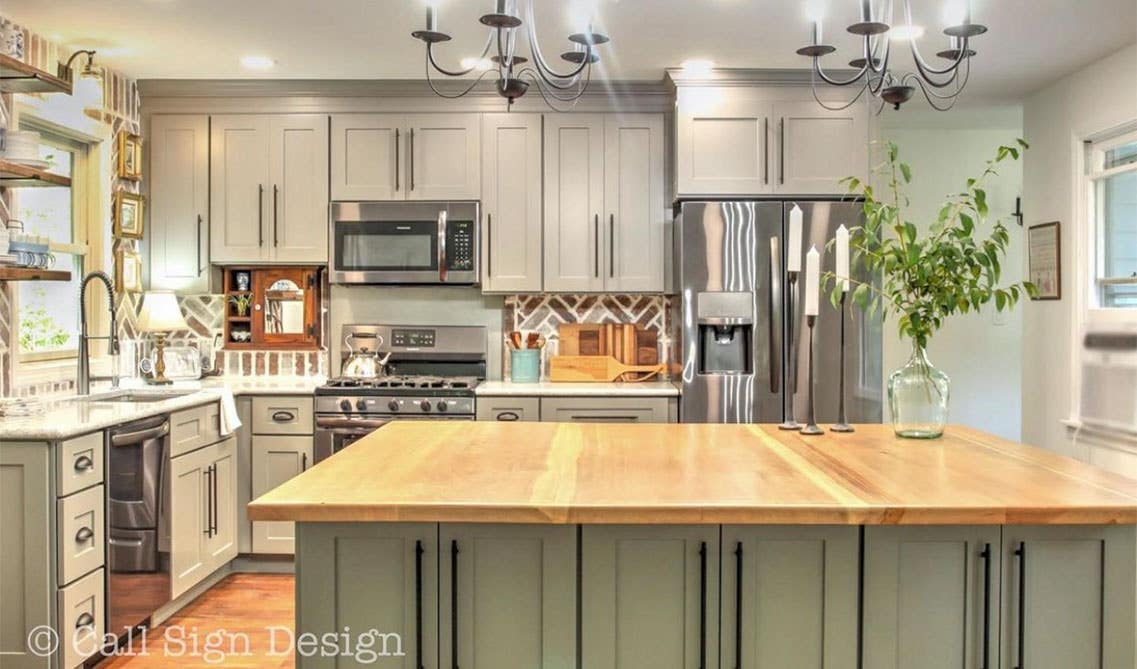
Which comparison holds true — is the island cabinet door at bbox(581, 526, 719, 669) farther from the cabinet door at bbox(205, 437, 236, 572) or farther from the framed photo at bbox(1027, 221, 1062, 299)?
the framed photo at bbox(1027, 221, 1062, 299)

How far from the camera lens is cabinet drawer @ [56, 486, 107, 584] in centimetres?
276

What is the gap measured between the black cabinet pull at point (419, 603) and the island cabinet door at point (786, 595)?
0.65m

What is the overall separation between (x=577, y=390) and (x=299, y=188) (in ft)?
6.04

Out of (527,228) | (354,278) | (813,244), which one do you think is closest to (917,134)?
(813,244)

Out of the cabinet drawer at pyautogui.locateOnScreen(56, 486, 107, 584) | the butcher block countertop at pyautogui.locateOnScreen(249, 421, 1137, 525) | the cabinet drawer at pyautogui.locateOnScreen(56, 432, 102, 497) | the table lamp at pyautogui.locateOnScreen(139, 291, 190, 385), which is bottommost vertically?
the cabinet drawer at pyautogui.locateOnScreen(56, 486, 107, 584)

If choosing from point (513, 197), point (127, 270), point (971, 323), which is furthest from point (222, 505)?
point (971, 323)

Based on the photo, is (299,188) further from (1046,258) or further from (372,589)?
(1046,258)

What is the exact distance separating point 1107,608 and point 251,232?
4.09 meters

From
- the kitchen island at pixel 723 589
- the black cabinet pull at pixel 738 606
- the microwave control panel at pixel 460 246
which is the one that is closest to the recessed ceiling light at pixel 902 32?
the microwave control panel at pixel 460 246

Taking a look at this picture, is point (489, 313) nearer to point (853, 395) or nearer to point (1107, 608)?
point (853, 395)

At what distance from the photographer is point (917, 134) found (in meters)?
5.98

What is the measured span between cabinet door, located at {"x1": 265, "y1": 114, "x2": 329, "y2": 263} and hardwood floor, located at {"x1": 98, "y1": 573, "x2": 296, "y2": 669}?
172cm

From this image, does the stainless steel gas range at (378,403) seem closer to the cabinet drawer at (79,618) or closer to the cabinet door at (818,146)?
the cabinet drawer at (79,618)

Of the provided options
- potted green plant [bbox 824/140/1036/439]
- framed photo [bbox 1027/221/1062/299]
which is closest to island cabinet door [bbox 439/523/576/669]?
potted green plant [bbox 824/140/1036/439]
